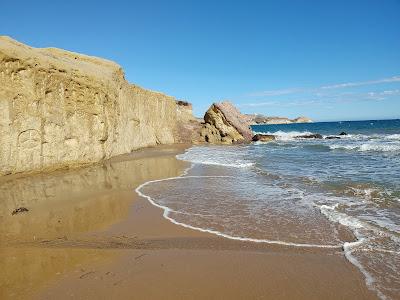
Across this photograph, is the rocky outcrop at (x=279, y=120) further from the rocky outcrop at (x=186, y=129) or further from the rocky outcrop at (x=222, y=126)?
the rocky outcrop at (x=222, y=126)

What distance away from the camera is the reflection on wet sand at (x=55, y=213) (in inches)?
174

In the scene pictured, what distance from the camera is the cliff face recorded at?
36.6 ft

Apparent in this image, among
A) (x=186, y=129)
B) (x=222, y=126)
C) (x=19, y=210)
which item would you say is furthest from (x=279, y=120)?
(x=19, y=210)

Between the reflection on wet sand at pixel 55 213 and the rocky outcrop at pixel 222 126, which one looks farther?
the rocky outcrop at pixel 222 126

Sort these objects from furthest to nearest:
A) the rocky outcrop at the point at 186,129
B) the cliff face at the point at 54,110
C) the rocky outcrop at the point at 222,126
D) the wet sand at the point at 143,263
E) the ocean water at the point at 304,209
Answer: the rocky outcrop at the point at 222,126, the rocky outcrop at the point at 186,129, the cliff face at the point at 54,110, the ocean water at the point at 304,209, the wet sand at the point at 143,263

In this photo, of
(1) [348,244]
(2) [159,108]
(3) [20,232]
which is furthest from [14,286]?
(2) [159,108]

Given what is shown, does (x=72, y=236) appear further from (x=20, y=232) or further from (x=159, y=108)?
(x=159, y=108)

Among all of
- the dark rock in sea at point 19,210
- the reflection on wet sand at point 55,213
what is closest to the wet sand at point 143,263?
the reflection on wet sand at point 55,213

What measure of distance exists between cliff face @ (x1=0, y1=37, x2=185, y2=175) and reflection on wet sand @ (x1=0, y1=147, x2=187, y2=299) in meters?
0.83

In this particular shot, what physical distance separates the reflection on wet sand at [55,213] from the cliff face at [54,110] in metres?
0.83

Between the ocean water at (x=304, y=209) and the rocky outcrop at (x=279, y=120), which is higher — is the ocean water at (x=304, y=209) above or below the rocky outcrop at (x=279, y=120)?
below

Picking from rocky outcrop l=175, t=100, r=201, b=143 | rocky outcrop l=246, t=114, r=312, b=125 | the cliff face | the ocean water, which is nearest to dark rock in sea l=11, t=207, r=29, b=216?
the ocean water

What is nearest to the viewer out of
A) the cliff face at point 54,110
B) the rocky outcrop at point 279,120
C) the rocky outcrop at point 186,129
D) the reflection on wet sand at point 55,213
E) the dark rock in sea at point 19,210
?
the reflection on wet sand at point 55,213

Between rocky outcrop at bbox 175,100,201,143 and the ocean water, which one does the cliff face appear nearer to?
the ocean water
